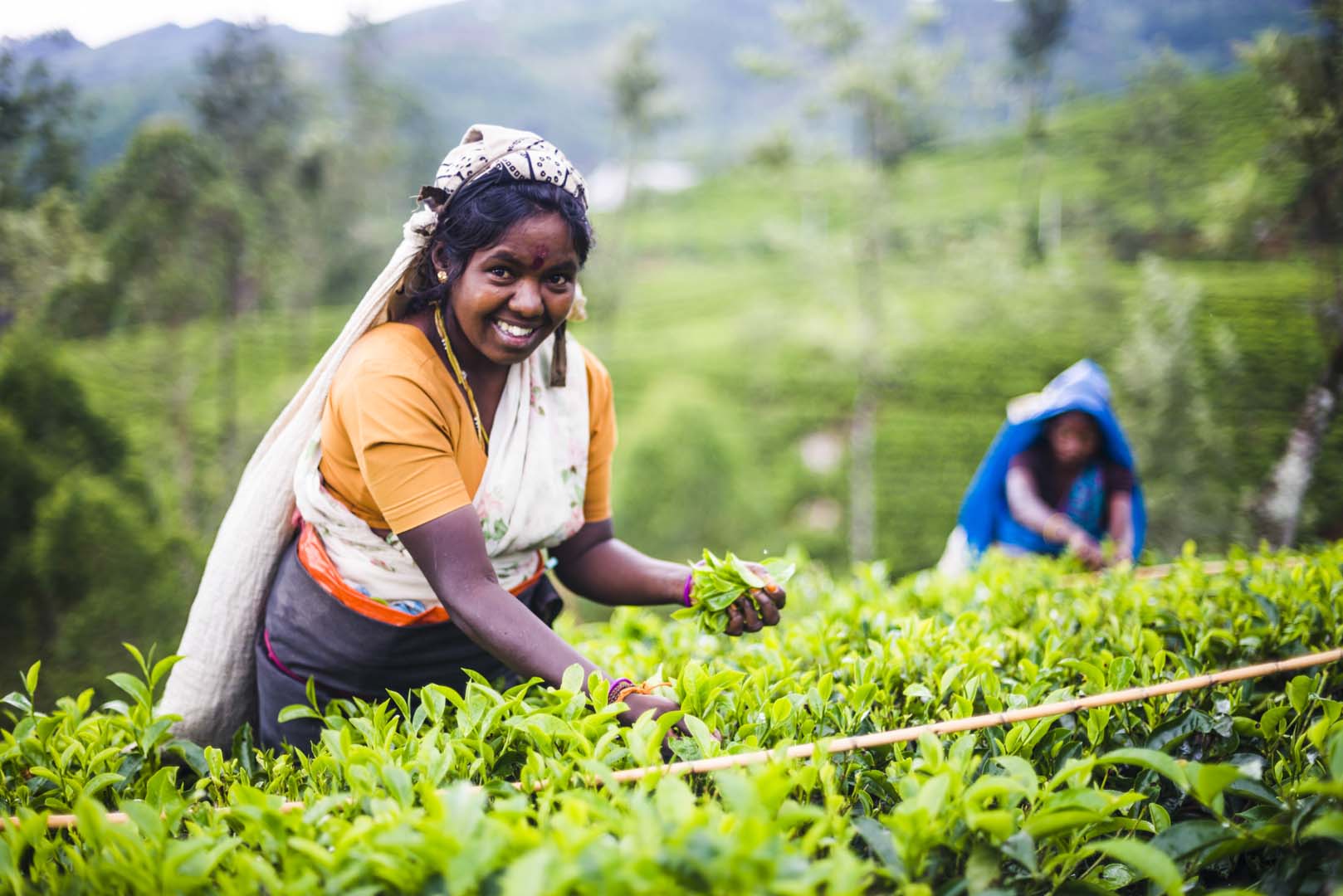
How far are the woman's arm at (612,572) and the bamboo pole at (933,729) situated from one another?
1.36ft

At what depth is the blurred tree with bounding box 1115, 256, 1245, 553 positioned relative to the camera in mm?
10219

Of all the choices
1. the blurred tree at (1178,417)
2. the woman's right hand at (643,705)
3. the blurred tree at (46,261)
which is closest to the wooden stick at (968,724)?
the woman's right hand at (643,705)

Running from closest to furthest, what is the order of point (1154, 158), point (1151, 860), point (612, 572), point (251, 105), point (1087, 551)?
point (1151, 860) → point (612, 572) → point (1087, 551) → point (251, 105) → point (1154, 158)

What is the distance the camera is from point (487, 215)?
60.9 inches

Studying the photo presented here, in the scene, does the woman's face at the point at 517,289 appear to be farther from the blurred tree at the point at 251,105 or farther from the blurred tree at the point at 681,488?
the blurred tree at the point at 251,105

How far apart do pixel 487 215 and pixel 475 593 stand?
2.29 ft

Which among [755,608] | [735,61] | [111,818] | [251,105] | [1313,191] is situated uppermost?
[735,61]

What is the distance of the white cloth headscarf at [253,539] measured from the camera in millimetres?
1637

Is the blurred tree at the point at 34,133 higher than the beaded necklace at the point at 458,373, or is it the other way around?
the blurred tree at the point at 34,133

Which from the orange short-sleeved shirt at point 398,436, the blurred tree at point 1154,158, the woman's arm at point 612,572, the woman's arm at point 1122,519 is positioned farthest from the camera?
the blurred tree at point 1154,158

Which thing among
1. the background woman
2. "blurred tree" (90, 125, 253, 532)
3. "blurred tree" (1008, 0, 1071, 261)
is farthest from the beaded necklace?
"blurred tree" (1008, 0, 1071, 261)

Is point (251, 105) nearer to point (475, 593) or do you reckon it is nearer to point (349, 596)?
point (349, 596)

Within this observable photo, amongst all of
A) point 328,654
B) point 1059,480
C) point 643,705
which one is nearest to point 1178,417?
point 1059,480

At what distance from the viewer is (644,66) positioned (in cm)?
1744
